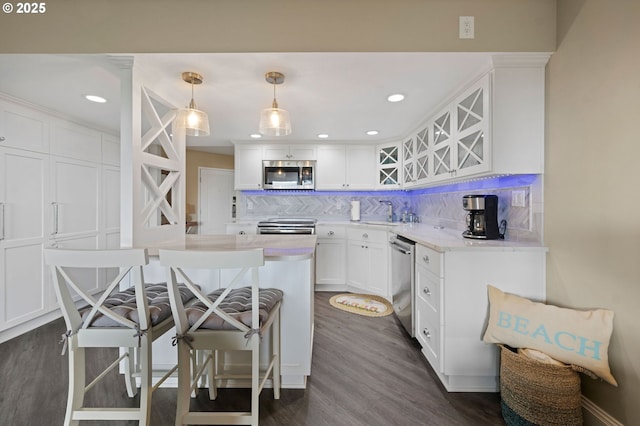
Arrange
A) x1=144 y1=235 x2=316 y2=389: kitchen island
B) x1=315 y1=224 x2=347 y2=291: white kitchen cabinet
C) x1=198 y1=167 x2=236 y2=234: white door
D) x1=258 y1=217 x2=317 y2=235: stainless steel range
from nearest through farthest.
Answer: x1=144 y1=235 x2=316 y2=389: kitchen island, x1=258 y1=217 x2=317 y2=235: stainless steel range, x1=315 y1=224 x2=347 y2=291: white kitchen cabinet, x1=198 y1=167 x2=236 y2=234: white door

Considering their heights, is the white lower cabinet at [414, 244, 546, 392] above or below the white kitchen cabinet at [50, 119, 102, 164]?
below

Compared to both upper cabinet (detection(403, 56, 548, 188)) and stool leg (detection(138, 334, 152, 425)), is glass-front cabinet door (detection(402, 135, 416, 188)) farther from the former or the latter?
stool leg (detection(138, 334, 152, 425))

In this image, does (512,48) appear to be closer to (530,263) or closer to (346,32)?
(346,32)

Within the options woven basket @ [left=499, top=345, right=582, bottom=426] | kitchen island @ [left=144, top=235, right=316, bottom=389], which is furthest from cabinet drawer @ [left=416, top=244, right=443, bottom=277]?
kitchen island @ [left=144, top=235, right=316, bottom=389]

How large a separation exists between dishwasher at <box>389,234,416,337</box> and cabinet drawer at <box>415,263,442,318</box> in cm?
11

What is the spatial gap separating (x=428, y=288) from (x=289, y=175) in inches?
99.8

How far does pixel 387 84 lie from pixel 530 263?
1614 mm

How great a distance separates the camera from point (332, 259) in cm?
365

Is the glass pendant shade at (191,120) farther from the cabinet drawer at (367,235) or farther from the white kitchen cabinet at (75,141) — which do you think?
the cabinet drawer at (367,235)

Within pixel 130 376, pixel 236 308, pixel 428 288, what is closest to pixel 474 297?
pixel 428 288

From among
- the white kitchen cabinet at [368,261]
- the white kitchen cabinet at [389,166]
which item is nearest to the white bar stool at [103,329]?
the white kitchen cabinet at [368,261]

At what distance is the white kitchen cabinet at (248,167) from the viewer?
3.92 metres

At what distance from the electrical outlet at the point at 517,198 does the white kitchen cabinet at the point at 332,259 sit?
201cm

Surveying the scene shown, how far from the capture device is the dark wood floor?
149cm
